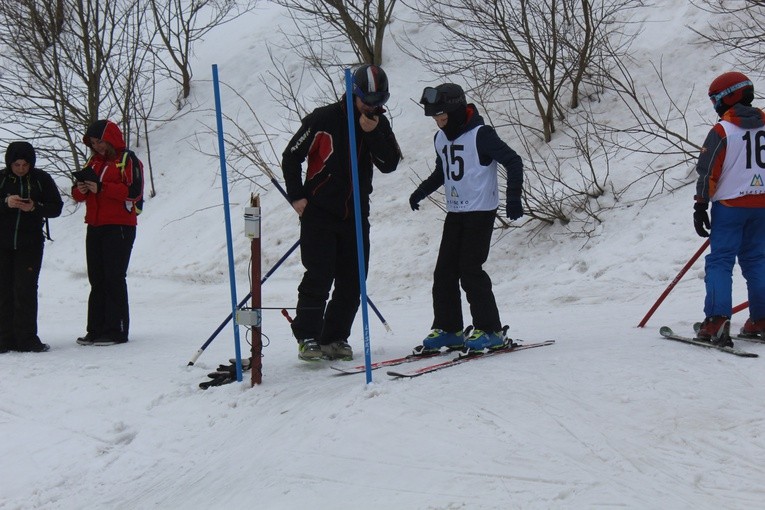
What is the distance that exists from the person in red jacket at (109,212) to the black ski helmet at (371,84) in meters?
2.90

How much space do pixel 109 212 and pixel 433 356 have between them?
332 centimetres

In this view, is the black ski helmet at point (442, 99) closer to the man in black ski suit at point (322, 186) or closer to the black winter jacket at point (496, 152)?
the black winter jacket at point (496, 152)

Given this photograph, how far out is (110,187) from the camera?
693 centimetres

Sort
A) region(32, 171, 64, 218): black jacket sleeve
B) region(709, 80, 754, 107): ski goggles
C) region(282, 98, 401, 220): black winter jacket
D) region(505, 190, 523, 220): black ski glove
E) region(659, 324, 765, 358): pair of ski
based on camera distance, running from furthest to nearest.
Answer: region(32, 171, 64, 218): black jacket sleeve < region(282, 98, 401, 220): black winter jacket < region(709, 80, 754, 107): ski goggles < region(505, 190, 523, 220): black ski glove < region(659, 324, 765, 358): pair of ski

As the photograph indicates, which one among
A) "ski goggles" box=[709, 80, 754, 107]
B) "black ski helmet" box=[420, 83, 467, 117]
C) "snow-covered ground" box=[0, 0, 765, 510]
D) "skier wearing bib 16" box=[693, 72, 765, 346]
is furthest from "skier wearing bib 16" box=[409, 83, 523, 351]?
"ski goggles" box=[709, 80, 754, 107]

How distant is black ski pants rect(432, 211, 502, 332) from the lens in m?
5.29

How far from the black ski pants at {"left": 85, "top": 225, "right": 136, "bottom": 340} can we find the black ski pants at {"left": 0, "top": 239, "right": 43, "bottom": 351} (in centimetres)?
48

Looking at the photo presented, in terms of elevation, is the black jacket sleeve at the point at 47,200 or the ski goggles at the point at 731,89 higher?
the ski goggles at the point at 731,89

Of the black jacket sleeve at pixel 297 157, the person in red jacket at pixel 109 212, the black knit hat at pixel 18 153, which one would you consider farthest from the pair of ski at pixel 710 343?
the black knit hat at pixel 18 153

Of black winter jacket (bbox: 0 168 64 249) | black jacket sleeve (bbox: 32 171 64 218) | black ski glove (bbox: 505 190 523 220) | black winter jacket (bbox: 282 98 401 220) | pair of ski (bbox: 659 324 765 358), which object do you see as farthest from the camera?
black jacket sleeve (bbox: 32 171 64 218)

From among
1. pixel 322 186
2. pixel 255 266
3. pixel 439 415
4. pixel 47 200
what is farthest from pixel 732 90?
pixel 47 200

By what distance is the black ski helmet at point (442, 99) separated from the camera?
16.8 feet

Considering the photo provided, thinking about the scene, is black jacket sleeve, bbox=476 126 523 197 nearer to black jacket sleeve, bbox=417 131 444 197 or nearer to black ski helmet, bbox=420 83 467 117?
black ski helmet, bbox=420 83 467 117

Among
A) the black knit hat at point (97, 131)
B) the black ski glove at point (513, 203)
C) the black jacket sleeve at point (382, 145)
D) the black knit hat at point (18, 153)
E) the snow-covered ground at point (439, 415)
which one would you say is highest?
the black knit hat at point (97, 131)
